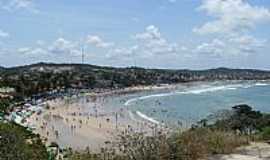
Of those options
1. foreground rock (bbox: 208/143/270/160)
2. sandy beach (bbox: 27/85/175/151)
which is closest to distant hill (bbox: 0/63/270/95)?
sandy beach (bbox: 27/85/175/151)

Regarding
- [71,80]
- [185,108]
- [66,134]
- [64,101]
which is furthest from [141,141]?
[71,80]

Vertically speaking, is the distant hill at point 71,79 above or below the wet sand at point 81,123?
above

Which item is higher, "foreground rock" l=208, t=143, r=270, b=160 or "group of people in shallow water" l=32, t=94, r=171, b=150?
"foreground rock" l=208, t=143, r=270, b=160

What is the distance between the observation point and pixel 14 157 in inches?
237

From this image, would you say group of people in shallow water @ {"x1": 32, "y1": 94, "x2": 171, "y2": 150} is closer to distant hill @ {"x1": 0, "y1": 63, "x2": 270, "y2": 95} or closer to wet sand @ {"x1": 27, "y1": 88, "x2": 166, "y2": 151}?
wet sand @ {"x1": 27, "y1": 88, "x2": 166, "y2": 151}

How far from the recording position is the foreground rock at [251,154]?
8.38m

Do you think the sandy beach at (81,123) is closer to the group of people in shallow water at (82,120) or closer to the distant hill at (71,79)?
the group of people in shallow water at (82,120)

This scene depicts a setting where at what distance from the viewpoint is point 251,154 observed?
873cm

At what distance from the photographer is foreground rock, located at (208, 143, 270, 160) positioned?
27.5 ft

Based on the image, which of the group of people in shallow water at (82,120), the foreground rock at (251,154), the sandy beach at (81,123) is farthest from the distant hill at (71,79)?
the foreground rock at (251,154)

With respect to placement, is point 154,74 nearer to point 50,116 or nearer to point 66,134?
point 50,116

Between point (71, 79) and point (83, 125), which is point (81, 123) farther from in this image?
point (71, 79)

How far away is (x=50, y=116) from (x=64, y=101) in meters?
21.1

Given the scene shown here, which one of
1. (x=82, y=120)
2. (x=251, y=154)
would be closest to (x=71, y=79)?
(x=82, y=120)
